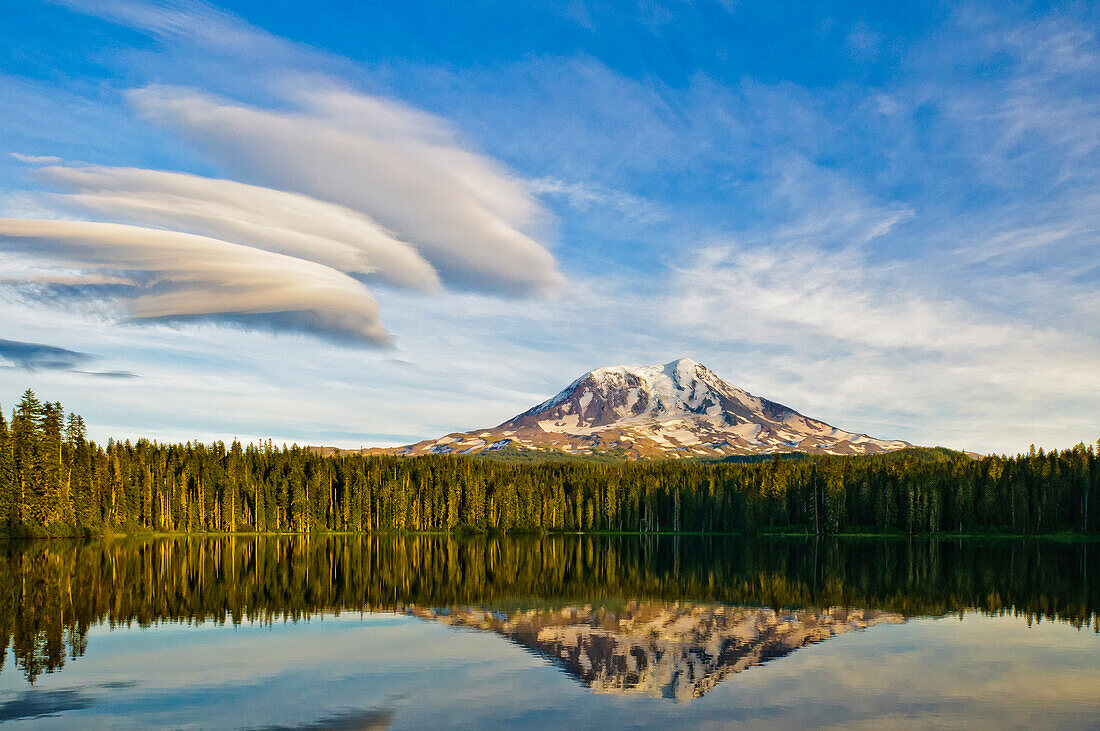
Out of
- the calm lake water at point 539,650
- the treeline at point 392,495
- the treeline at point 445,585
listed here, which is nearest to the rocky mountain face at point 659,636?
the calm lake water at point 539,650

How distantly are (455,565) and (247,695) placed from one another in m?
58.7

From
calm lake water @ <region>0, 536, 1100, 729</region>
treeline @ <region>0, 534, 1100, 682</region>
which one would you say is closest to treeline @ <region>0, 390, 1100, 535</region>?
treeline @ <region>0, 534, 1100, 682</region>

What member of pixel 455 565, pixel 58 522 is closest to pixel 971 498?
pixel 455 565

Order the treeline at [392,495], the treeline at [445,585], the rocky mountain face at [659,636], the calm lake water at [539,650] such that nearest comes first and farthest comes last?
the calm lake water at [539,650], the rocky mountain face at [659,636], the treeline at [445,585], the treeline at [392,495]

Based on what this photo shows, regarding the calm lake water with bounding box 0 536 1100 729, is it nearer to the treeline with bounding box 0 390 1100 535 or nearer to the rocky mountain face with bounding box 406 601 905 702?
the rocky mountain face with bounding box 406 601 905 702

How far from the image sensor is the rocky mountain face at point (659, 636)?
3022 centimetres

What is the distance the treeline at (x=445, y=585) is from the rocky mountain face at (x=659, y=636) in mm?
3502

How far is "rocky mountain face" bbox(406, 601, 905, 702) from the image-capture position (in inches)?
1190

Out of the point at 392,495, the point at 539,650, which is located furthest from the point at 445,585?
the point at 392,495

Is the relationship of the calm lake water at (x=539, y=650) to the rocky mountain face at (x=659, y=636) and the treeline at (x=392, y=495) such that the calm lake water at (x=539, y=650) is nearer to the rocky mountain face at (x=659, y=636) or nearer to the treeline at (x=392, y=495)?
the rocky mountain face at (x=659, y=636)

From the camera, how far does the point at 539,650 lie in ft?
116

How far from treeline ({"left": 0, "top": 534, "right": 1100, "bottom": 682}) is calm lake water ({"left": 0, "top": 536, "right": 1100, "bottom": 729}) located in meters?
0.41

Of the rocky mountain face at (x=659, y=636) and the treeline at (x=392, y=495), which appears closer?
the rocky mountain face at (x=659, y=636)

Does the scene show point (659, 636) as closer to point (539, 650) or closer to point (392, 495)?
point (539, 650)
